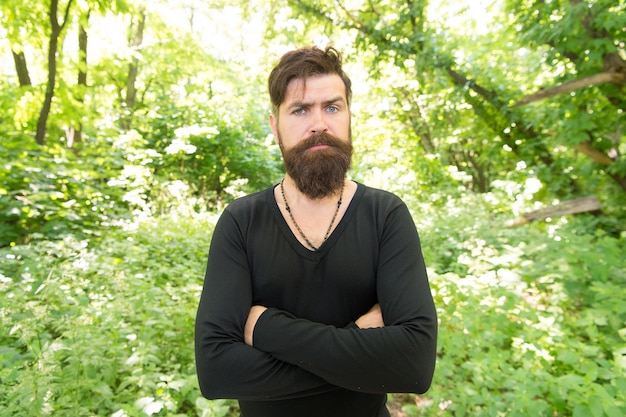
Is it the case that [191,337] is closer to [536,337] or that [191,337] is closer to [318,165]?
[318,165]

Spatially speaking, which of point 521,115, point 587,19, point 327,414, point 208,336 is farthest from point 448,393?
point 521,115

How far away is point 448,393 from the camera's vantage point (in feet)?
8.88

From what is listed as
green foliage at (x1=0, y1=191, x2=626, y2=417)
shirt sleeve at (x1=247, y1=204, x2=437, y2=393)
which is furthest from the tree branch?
shirt sleeve at (x1=247, y1=204, x2=437, y2=393)

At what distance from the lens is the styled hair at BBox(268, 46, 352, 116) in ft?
5.41

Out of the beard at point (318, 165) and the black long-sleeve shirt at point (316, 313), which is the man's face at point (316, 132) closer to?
the beard at point (318, 165)

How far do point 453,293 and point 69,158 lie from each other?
6.12 metres

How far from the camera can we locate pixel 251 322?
153 centimetres

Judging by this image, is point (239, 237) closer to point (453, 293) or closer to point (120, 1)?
point (453, 293)

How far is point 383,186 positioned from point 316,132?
9614mm

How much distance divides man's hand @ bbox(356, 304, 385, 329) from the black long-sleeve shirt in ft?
0.11

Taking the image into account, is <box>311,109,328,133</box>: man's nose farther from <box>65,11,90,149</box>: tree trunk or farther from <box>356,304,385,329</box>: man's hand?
<box>65,11,90,149</box>: tree trunk

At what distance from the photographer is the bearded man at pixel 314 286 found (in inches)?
55.0

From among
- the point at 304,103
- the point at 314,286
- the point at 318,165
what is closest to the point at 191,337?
the point at 314,286

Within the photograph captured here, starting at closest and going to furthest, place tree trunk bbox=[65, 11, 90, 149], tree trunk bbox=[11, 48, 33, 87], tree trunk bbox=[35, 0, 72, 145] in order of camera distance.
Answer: tree trunk bbox=[35, 0, 72, 145]
tree trunk bbox=[65, 11, 90, 149]
tree trunk bbox=[11, 48, 33, 87]
